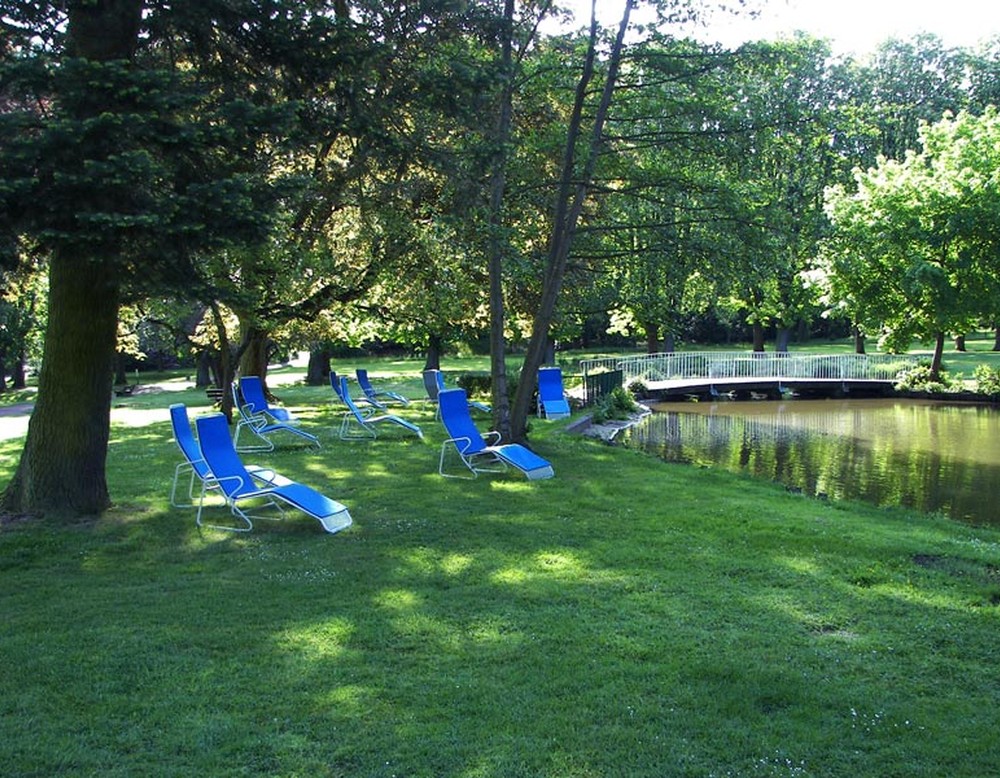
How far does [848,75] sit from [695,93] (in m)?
30.2

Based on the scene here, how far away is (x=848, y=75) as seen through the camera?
38.1m

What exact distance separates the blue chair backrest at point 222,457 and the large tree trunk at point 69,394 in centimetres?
92

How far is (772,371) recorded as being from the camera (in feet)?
102

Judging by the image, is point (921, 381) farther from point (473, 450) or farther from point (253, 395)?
point (253, 395)

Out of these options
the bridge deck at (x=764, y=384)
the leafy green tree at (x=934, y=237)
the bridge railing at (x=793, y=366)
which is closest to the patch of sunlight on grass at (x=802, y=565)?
the leafy green tree at (x=934, y=237)

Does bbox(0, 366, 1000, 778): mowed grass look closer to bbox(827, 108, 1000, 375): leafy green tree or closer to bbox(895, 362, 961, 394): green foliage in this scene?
bbox(827, 108, 1000, 375): leafy green tree

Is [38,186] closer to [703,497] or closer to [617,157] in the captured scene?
[703,497]

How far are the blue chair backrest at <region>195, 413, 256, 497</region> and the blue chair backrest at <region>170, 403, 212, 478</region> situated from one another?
37 centimetres

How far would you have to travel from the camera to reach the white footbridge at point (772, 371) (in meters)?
29.7

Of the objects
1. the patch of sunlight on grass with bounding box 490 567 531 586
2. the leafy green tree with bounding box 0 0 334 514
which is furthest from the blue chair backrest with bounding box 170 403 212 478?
the patch of sunlight on grass with bounding box 490 567 531 586

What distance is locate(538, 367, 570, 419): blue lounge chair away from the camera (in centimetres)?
1872

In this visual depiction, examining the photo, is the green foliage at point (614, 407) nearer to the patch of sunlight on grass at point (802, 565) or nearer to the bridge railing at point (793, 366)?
the bridge railing at point (793, 366)

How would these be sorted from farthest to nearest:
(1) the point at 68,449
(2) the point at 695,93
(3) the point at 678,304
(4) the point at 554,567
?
(3) the point at 678,304, (2) the point at 695,93, (1) the point at 68,449, (4) the point at 554,567

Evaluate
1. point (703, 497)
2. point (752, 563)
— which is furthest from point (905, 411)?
point (752, 563)
